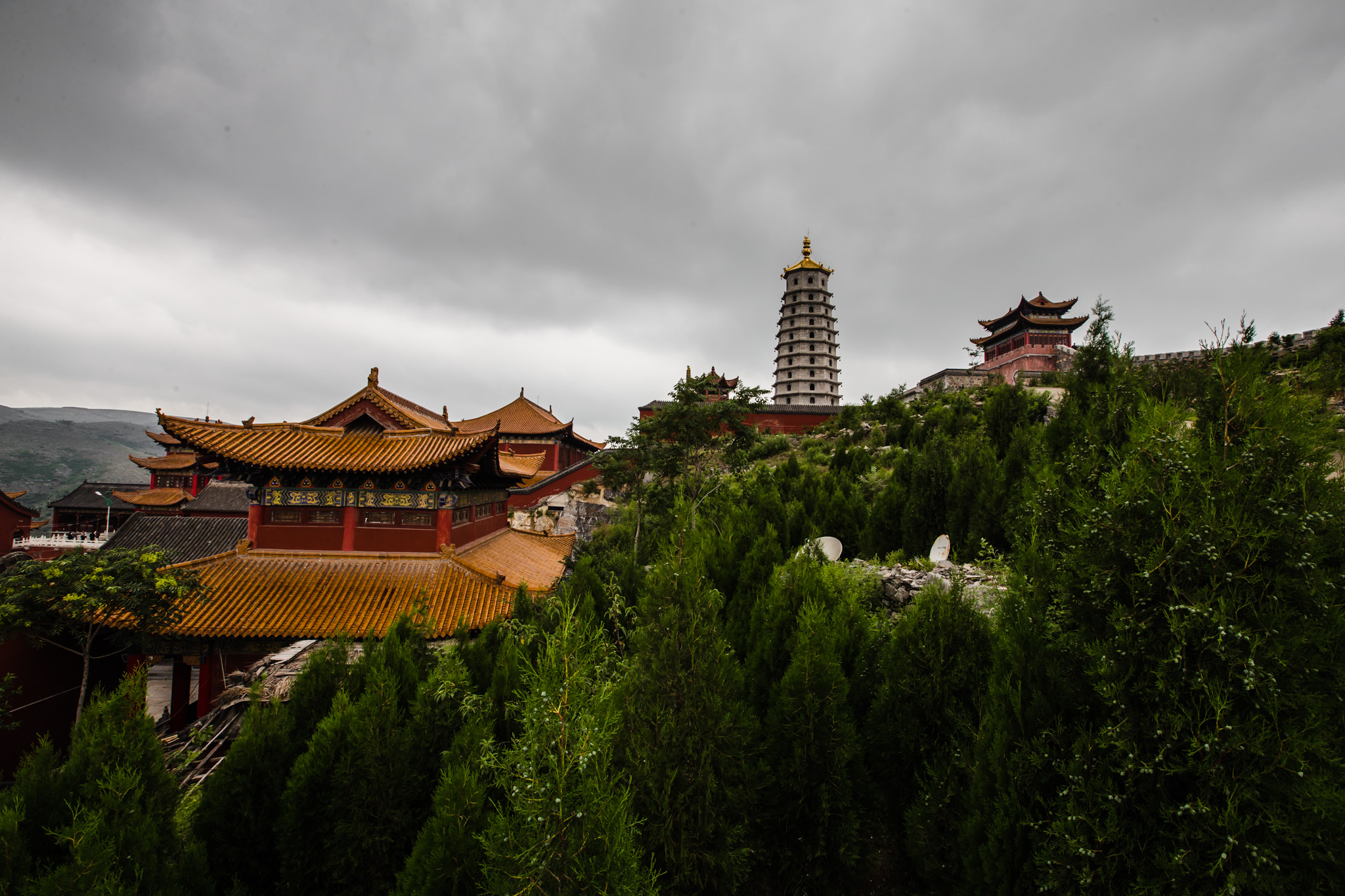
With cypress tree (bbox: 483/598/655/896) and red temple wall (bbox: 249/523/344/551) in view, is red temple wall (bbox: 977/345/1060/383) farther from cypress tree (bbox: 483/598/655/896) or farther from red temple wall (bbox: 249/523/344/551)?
cypress tree (bbox: 483/598/655/896)

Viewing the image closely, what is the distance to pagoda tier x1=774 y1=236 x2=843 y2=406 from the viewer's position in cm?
4450

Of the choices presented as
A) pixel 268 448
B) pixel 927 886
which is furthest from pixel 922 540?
pixel 268 448

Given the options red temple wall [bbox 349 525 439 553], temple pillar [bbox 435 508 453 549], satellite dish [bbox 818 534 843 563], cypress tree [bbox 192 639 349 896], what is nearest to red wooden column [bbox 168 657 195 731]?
red temple wall [bbox 349 525 439 553]

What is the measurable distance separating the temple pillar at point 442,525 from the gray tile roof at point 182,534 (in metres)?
13.0

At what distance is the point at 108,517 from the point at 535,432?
942 inches

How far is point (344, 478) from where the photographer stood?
10.8 meters

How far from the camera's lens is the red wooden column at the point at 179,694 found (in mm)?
9516

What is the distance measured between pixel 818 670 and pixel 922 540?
792 cm

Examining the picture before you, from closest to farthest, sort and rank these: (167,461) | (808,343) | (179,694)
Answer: (179,694) < (167,461) < (808,343)

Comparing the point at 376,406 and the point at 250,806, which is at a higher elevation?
the point at 376,406

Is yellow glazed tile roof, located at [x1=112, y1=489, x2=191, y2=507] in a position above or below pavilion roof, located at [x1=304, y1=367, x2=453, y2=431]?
below

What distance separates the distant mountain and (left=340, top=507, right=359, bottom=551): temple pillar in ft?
262

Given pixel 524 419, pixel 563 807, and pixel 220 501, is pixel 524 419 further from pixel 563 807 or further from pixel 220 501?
pixel 563 807

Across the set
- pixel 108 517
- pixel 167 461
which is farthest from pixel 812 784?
pixel 167 461
